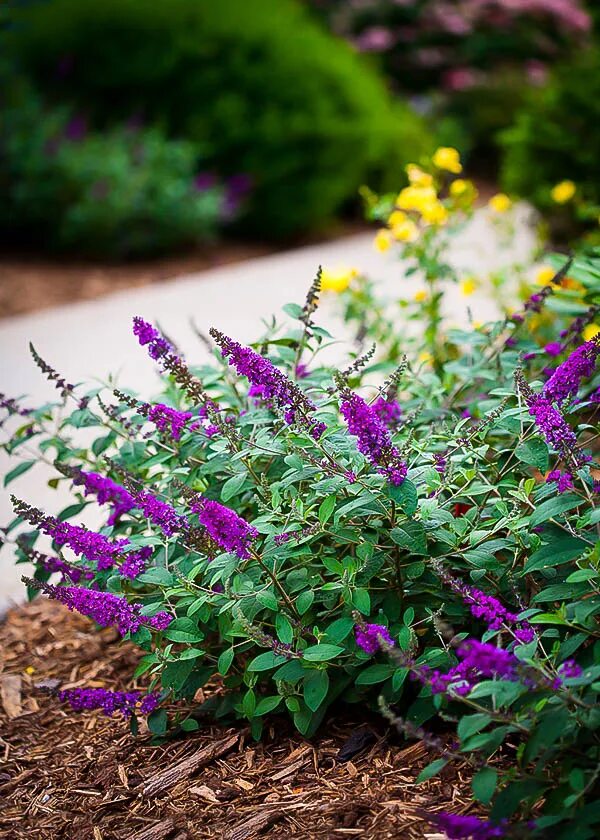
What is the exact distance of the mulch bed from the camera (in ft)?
6.41

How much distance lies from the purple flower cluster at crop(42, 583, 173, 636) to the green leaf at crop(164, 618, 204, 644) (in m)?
0.01

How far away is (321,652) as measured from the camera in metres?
1.92

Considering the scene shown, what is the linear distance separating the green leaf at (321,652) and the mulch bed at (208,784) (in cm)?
33

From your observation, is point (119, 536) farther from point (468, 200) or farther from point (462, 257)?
point (462, 257)

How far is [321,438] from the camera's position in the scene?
191 centimetres

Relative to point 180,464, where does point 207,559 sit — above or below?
below

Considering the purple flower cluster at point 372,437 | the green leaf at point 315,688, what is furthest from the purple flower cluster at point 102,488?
the purple flower cluster at point 372,437

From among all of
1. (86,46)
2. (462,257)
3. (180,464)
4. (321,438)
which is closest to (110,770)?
(180,464)

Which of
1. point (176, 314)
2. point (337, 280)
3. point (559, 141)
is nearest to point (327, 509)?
point (337, 280)

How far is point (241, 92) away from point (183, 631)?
791 centimetres

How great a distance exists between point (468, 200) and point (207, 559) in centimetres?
246

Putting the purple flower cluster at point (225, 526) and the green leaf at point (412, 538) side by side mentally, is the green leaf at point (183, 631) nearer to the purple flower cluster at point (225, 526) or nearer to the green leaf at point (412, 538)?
the purple flower cluster at point (225, 526)

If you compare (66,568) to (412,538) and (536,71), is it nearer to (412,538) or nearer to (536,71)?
(412,538)

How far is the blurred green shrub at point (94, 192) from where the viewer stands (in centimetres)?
798
